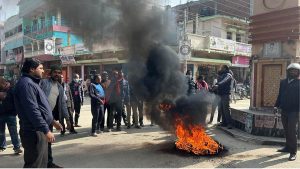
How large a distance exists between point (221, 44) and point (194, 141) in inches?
679

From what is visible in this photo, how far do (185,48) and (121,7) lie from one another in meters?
6.07

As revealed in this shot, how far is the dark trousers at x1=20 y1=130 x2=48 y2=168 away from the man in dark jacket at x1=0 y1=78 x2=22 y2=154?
100 inches

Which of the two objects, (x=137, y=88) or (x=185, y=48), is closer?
(x=137, y=88)

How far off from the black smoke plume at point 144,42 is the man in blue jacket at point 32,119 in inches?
129

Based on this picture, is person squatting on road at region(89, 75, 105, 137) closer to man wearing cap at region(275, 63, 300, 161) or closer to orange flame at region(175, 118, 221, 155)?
orange flame at region(175, 118, 221, 155)

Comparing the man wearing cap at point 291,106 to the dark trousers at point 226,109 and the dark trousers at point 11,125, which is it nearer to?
the dark trousers at point 226,109

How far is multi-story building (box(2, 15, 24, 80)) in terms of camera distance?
38.5 metres

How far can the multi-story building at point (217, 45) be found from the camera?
20.9 m

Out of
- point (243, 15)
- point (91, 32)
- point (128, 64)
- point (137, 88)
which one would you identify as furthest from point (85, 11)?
point (243, 15)

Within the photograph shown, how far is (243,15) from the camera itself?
1195 inches

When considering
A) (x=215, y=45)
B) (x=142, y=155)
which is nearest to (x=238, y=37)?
(x=215, y=45)

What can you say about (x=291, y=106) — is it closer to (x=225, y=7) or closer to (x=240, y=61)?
(x=240, y=61)

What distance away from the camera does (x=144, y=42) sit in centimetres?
670

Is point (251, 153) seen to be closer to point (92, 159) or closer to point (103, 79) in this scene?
point (92, 159)
